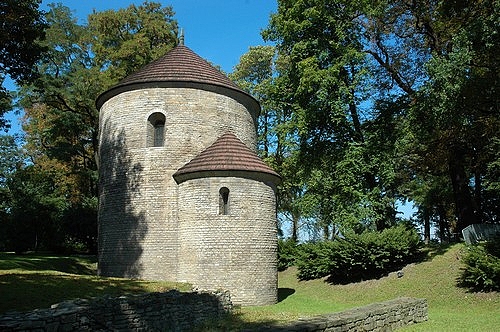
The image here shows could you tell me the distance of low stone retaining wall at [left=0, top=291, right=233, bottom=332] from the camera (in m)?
8.06

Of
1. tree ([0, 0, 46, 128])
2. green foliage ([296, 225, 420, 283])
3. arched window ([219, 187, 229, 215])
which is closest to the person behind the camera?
tree ([0, 0, 46, 128])

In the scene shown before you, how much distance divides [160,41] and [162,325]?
26.9 m

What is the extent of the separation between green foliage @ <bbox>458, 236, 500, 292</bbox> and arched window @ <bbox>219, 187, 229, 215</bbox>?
910 centimetres

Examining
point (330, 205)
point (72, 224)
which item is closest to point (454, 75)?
point (330, 205)

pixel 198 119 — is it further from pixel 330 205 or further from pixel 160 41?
pixel 160 41

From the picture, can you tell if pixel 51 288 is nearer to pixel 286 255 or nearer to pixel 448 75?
pixel 448 75

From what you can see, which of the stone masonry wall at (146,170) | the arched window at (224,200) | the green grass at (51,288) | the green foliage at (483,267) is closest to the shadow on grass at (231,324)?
the green grass at (51,288)

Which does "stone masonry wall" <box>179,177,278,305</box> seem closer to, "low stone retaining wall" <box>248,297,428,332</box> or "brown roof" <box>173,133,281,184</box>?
"brown roof" <box>173,133,281,184</box>

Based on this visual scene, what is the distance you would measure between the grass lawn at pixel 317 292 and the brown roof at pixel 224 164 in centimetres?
443

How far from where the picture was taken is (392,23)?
2439 centimetres

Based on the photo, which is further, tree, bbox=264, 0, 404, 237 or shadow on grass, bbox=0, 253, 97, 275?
tree, bbox=264, 0, 404, 237

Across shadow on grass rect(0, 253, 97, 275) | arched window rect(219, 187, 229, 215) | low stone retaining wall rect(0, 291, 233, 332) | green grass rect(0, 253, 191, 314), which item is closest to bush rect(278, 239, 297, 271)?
shadow on grass rect(0, 253, 97, 275)

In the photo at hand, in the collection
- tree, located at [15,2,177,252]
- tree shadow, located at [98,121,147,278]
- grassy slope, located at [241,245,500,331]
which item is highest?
tree, located at [15,2,177,252]

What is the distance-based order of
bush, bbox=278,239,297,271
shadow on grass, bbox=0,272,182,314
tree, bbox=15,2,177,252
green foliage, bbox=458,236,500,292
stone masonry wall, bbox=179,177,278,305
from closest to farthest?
shadow on grass, bbox=0,272,182,314
green foliage, bbox=458,236,500,292
stone masonry wall, bbox=179,177,278,305
bush, bbox=278,239,297,271
tree, bbox=15,2,177,252
